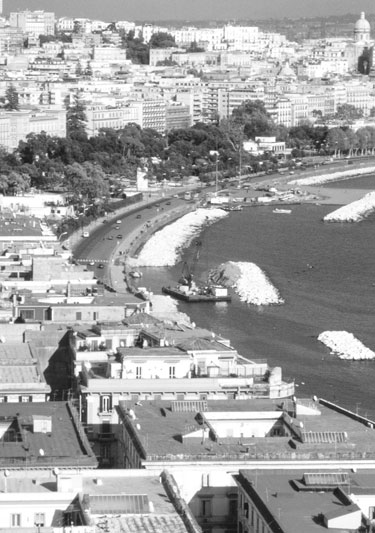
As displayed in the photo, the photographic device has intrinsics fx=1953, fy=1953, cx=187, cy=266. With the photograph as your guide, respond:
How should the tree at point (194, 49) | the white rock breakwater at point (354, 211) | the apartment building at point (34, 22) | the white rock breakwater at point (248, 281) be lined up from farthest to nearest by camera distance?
the apartment building at point (34, 22)
the tree at point (194, 49)
the white rock breakwater at point (354, 211)
the white rock breakwater at point (248, 281)

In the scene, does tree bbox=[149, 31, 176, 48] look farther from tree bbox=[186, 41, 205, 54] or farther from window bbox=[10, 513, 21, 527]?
window bbox=[10, 513, 21, 527]

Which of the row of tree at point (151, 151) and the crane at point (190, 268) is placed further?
the row of tree at point (151, 151)

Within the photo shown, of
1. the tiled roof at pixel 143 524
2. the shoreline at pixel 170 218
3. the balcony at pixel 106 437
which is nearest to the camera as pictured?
the tiled roof at pixel 143 524

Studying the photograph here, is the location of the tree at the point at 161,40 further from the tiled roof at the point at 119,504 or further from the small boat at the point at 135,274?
the tiled roof at the point at 119,504

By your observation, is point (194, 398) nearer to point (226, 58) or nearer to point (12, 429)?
point (12, 429)

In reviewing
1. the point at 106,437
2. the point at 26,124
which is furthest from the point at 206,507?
the point at 26,124

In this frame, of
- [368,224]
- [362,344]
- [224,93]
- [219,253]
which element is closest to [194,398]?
[362,344]

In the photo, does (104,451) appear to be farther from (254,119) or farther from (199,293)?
(254,119)

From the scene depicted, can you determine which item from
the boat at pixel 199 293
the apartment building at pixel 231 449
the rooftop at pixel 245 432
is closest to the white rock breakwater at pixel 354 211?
the boat at pixel 199 293
